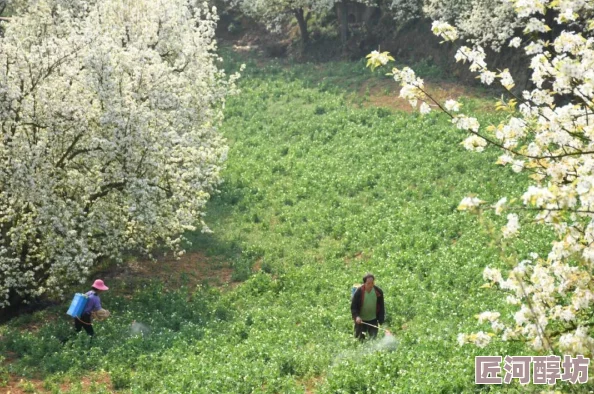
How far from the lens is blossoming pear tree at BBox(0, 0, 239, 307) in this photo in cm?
2047

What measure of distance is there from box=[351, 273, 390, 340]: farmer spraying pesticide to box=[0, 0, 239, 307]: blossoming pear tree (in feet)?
24.8

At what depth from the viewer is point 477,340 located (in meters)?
9.34

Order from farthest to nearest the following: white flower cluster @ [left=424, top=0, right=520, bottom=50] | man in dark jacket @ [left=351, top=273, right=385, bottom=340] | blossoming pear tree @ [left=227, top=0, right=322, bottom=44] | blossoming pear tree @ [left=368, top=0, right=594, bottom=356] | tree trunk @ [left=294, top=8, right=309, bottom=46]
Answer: tree trunk @ [left=294, top=8, right=309, bottom=46]
blossoming pear tree @ [left=227, top=0, right=322, bottom=44]
white flower cluster @ [left=424, top=0, right=520, bottom=50]
man in dark jacket @ [left=351, top=273, right=385, bottom=340]
blossoming pear tree @ [left=368, top=0, right=594, bottom=356]

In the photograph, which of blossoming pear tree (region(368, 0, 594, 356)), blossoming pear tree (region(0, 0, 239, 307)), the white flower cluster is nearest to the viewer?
blossoming pear tree (region(368, 0, 594, 356))

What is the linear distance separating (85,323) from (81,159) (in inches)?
201

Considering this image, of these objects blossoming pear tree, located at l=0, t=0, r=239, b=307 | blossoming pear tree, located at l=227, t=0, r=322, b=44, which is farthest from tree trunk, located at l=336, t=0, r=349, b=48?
blossoming pear tree, located at l=0, t=0, r=239, b=307

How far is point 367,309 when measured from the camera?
16812mm

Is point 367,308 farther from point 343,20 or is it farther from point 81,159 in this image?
point 343,20

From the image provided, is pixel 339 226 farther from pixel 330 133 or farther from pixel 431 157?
pixel 330 133

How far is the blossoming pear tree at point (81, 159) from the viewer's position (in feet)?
67.2

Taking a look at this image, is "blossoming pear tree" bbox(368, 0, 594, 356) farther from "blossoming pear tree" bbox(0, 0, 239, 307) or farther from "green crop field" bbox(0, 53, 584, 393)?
"blossoming pear tree" bbox(0, 0, 239, 307)

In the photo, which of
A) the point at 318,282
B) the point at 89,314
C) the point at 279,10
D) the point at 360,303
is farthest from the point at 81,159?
the point at 279,10

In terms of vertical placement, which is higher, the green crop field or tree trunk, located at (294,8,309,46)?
tree trunk, located at (294,8,309,46)

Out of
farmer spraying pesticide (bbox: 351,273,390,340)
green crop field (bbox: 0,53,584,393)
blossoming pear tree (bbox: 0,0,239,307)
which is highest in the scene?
blossoming pear tree (bbox: 0,0,239,307)
